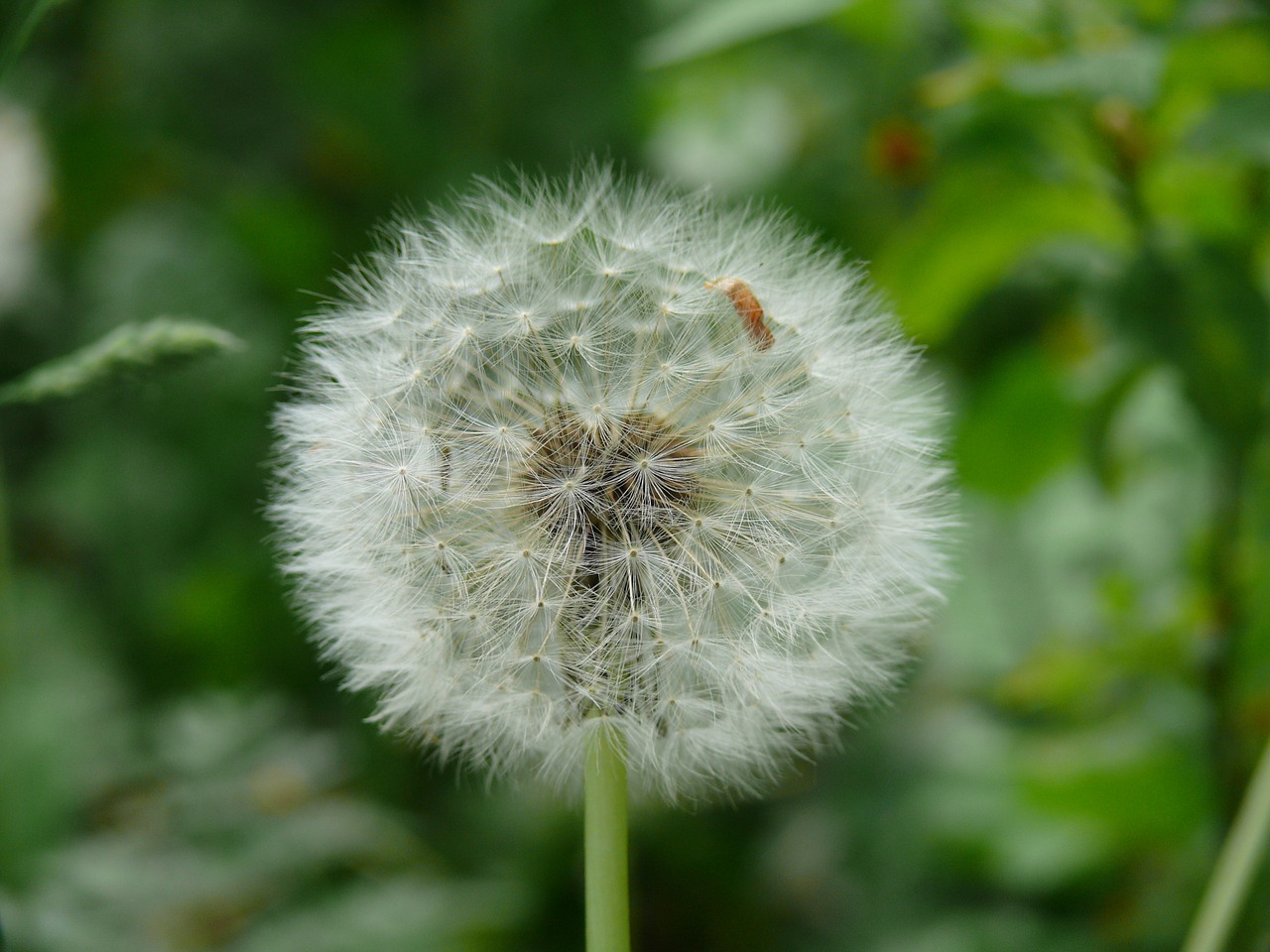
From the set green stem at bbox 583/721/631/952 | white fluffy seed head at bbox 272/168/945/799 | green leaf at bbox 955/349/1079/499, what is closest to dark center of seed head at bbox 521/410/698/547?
white fluffy seed head at bbox 272/168/945/799

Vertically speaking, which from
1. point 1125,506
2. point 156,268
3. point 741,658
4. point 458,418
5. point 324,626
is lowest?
point 741,658

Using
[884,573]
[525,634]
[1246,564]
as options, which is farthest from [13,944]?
[1246,564]

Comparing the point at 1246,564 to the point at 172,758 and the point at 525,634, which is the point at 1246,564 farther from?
the point at 172,758

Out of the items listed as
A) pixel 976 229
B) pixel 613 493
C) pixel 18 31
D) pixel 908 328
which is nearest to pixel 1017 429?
pixel 908 328

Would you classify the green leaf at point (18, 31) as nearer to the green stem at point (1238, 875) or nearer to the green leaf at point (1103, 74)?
the green leaf at point (1103, 74)

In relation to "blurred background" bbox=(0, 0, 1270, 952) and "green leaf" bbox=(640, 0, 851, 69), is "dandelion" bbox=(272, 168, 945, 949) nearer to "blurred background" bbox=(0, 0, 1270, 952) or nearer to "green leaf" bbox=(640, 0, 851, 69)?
"blurred background" bbox=(0, 0, 1270, 952)

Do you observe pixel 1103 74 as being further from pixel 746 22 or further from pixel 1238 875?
pixel 1238 875
